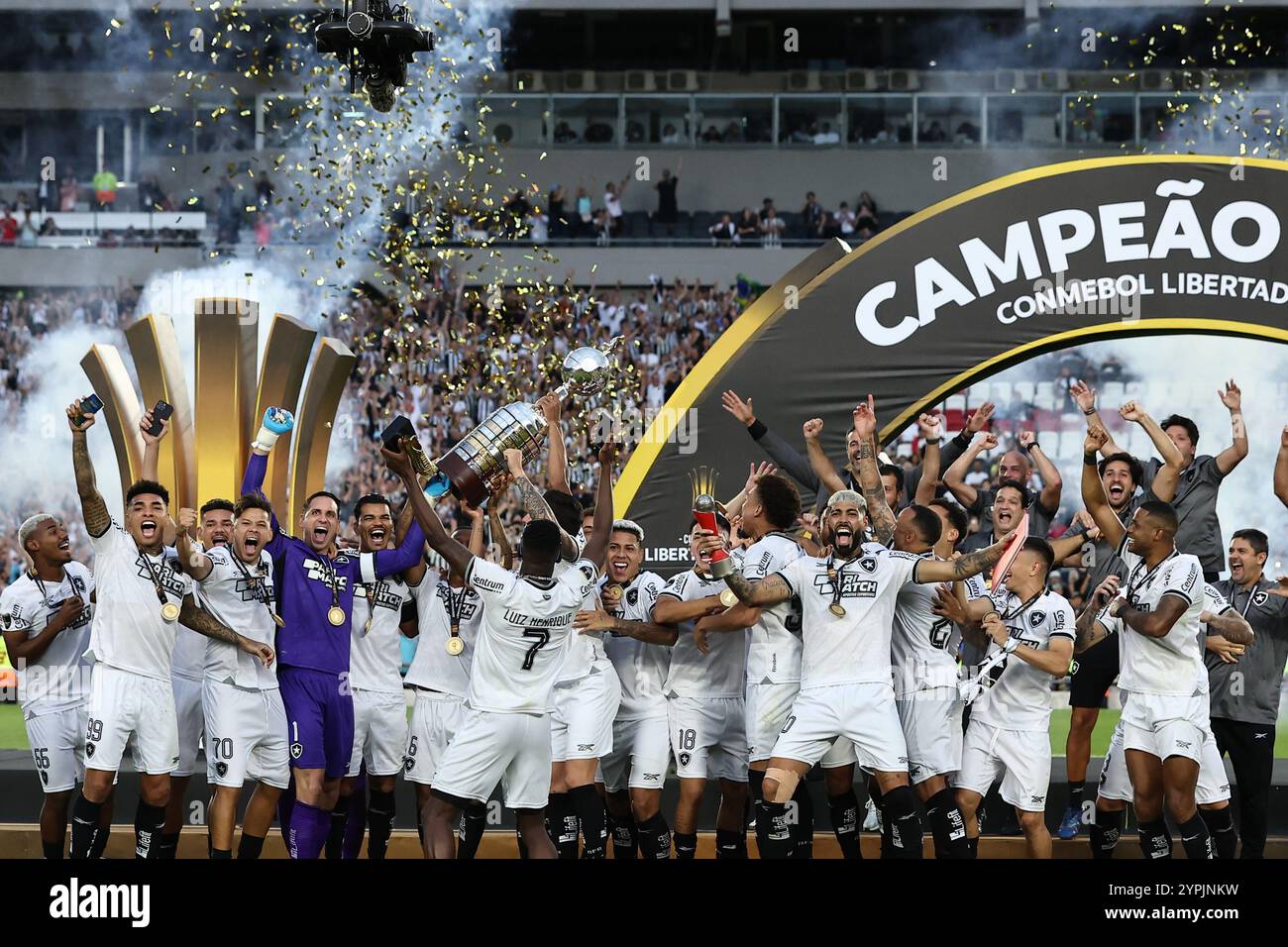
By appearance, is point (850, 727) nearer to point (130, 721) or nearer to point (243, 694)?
point (243, 694)

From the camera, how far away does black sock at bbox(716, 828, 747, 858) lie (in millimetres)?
8875

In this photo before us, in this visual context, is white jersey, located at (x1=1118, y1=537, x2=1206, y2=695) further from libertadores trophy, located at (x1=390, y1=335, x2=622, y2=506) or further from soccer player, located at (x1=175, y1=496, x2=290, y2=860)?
soccer player, located at (x1=175, y1=496, x2=290, y2=860)

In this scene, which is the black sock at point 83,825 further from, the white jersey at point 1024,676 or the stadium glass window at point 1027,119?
the stadium glass window at point 1027,119

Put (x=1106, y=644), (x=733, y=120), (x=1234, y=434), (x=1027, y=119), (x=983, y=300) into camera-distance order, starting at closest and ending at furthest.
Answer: (x=1234, y=434) < (x=1106, y=644) < (x=983, y=300) < (x=1027, y=119) < (x=733, y=120)

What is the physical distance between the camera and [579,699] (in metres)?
8.65

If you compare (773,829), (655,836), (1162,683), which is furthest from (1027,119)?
(773,829)

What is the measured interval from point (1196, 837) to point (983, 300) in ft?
12.6

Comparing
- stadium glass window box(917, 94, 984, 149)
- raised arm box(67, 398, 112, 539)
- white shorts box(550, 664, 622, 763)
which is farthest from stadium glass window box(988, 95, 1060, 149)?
raised arm box(67, 398, 112, 539)

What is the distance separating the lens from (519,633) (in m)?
7.77

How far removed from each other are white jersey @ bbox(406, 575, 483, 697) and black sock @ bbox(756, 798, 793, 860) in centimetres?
199

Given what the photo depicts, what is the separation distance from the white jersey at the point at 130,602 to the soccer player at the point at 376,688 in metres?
1.08

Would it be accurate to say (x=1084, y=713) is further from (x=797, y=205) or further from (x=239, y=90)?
(x=239, y=90)
